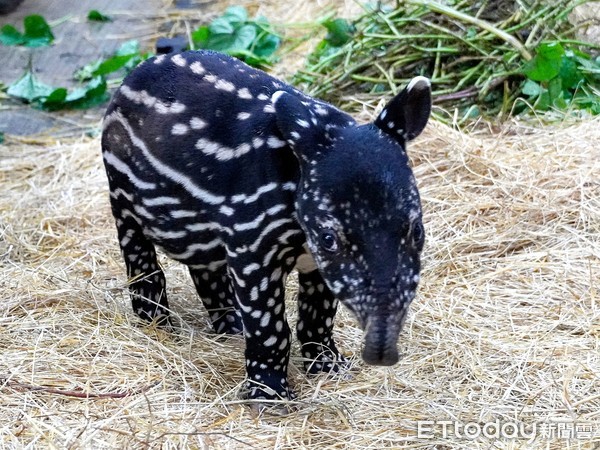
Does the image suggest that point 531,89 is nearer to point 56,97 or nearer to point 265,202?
point 265,202

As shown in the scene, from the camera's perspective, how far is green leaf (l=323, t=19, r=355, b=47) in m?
7.69

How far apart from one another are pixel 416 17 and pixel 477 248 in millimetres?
2552

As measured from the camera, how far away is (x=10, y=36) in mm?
9227

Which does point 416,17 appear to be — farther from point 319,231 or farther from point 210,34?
point 319,231

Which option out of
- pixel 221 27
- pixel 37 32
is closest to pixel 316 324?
pixel 221 27

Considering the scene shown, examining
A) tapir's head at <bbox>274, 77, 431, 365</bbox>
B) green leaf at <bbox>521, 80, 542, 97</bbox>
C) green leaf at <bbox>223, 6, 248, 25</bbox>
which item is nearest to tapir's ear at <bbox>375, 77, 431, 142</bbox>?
tapir's head at <bbox>274, 77, 431, 365</bbox>

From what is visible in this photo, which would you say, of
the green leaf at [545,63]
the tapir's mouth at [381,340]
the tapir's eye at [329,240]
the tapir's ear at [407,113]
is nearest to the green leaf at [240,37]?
the green leaf at [545,63]

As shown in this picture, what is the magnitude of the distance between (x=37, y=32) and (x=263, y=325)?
20.2 feet

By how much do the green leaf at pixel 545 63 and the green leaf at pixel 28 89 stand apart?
4005 millimetres

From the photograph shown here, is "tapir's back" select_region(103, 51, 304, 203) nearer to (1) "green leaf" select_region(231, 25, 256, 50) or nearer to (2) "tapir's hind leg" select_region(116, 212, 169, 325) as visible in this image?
(2) "tapir's hind leg" select_region(116, 212, 169, 325)

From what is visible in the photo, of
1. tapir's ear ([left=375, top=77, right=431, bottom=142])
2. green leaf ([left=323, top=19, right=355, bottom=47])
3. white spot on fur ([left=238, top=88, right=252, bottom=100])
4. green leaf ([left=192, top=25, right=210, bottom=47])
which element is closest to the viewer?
tapir's ear ([left=375, top=77, right=431, bottom=142])

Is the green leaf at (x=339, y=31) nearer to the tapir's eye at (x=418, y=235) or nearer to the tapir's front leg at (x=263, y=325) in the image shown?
the tapir's front leg at (x=263, y=325)

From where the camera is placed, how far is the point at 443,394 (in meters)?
4.21

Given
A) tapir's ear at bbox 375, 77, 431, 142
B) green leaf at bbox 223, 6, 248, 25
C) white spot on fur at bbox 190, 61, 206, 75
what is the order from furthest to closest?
green leaf at bbox 223, 6, 248, 25 → white spot on fur at bbox 190, 61, 206, 75 → tapir's ear at bbox 375, 77, 431, 142
